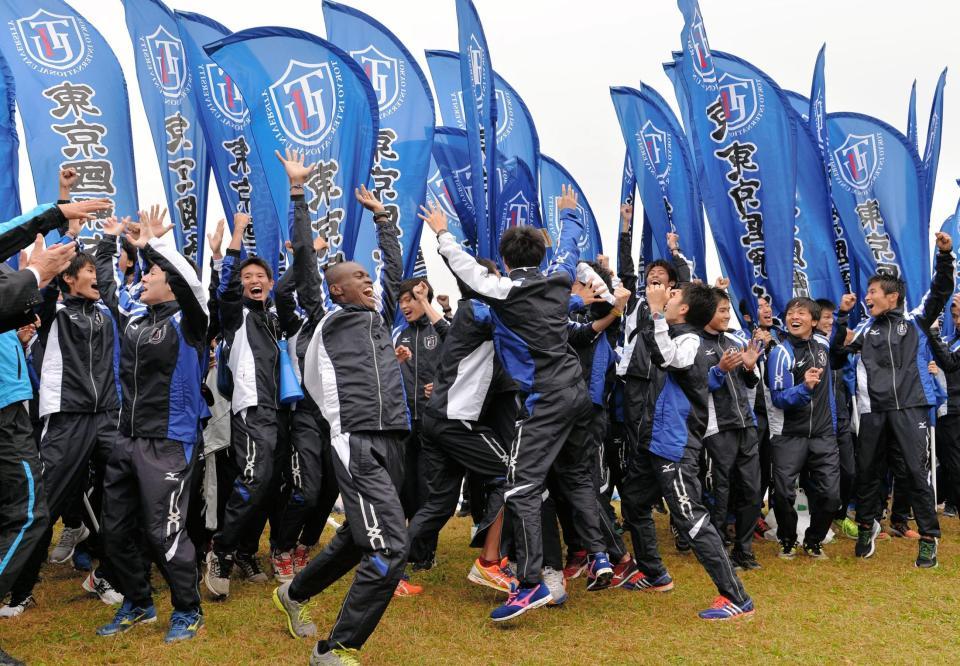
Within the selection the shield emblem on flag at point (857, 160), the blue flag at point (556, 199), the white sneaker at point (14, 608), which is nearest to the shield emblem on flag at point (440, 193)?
the blue flag at point (556, 199)

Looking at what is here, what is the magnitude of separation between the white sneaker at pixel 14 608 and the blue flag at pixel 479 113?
14.3 feet

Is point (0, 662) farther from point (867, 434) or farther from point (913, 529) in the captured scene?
point (913, 529)

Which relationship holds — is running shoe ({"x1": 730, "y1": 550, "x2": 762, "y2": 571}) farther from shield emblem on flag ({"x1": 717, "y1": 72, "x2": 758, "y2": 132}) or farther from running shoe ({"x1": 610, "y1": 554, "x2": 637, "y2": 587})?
shield emblem on flag ({"x1": 717, "y1": 72, "x2": 758, "y2": 132})

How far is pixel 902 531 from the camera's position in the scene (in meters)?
8.73

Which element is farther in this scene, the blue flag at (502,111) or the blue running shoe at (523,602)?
the blue flag at (502,111)

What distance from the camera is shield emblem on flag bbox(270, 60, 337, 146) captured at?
703cm

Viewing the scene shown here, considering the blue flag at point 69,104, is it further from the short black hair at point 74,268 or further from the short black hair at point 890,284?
the short black hair at point 890,284

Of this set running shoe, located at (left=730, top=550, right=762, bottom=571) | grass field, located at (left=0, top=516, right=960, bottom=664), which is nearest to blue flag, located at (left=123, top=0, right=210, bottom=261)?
grass field, located at (left=0, top=516, right=960, bottom=664)

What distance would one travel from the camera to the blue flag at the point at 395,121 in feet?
25.6

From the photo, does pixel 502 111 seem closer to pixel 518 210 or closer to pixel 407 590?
pixel 518 210

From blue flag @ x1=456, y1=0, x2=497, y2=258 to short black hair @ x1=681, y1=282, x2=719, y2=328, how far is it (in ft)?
6.11

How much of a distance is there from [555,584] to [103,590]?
128 inches

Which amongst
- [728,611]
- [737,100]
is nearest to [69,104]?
[737,100]

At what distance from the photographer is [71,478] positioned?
18.3ft
